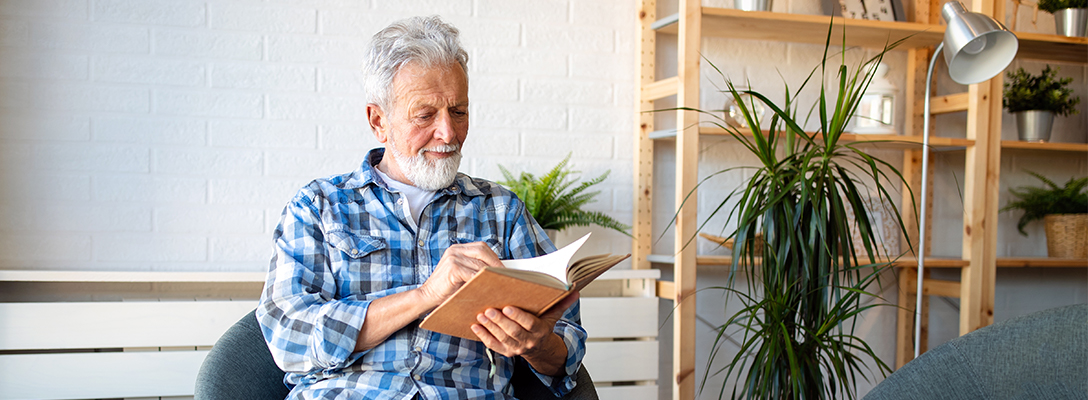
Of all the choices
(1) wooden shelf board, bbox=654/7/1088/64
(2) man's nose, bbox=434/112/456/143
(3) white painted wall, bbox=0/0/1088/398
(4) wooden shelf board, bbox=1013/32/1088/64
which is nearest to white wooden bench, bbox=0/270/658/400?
(3) white painted wall, bbox=0/0/1088/398

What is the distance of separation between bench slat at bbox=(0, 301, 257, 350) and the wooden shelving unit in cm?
124

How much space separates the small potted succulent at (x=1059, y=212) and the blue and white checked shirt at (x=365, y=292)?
7.22 feet

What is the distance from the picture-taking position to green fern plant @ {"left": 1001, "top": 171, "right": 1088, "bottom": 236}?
2.82 meters

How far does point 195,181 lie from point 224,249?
0.71 ft

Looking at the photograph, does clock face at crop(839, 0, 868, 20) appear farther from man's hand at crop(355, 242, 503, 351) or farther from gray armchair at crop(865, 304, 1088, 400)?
man's hand at crop(355, 242, 503, 351)

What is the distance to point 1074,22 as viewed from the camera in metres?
2.70

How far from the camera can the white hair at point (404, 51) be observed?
149cm

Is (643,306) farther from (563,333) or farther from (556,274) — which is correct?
(556,274)

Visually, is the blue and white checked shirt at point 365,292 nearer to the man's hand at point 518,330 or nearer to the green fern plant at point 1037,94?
the man's hand at point 518,330

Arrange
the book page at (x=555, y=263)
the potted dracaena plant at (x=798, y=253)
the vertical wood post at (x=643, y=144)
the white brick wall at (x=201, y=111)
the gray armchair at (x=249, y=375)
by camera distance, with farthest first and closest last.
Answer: the vertical wood post at (x=643, y=144) < the white brick wall at (x=201, y=111) < the potted dracaena plant at (x=798, y=253) < the gray armchair at (x=249, y=375) < the book page at (x=555, y=263)

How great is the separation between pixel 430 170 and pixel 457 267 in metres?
0.37

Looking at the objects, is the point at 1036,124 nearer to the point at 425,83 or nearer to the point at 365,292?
the point at 425,83

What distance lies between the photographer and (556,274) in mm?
1151

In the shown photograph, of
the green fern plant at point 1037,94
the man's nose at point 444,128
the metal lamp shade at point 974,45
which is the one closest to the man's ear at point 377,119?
the man's nose at point 444,128
